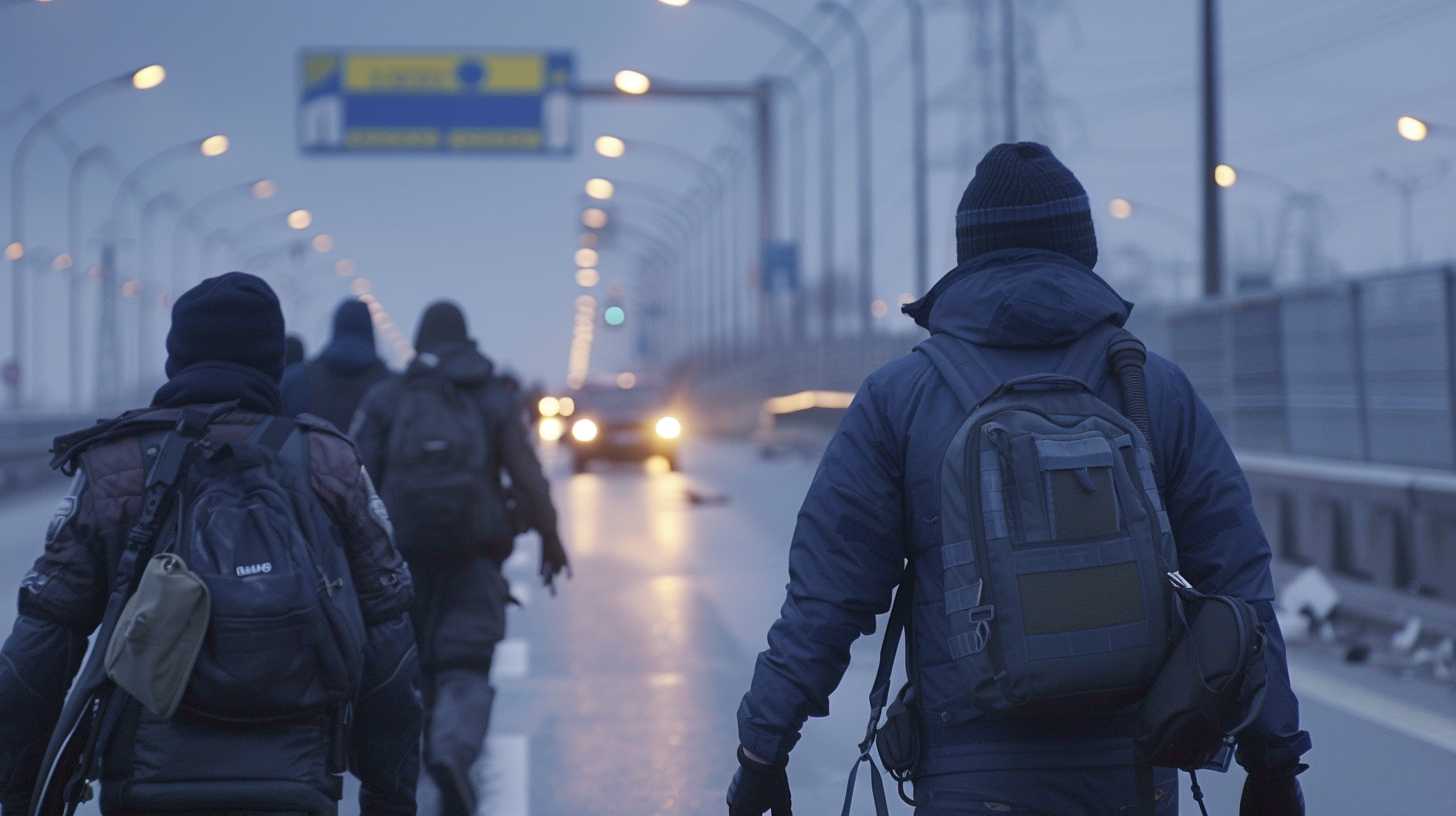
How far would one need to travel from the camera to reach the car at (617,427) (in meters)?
36.4

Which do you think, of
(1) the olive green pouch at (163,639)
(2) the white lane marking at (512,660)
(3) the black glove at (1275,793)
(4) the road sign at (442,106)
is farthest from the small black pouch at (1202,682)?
(4) the road sign at (442,106)

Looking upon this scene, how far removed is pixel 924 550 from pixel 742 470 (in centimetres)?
3352

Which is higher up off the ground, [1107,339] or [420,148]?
[420,148]

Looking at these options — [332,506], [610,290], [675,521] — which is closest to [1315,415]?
[675,521]

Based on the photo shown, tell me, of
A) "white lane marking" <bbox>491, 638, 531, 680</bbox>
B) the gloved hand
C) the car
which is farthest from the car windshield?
the gloved hand

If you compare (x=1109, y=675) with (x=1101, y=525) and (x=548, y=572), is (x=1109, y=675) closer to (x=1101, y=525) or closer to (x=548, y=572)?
(x=1101, y=525)

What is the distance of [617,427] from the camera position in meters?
36.5

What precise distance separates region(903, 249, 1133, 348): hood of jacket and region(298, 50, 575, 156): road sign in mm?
43227

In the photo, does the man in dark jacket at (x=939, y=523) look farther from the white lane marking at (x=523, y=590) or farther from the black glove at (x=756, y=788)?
the white lane marking at (x=523, y=590)

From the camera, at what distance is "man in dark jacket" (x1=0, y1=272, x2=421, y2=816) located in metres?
3.77

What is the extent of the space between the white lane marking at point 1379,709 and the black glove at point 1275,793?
5.31 metres

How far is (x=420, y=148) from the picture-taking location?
46.8 metres

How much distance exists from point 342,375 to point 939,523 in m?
5.85

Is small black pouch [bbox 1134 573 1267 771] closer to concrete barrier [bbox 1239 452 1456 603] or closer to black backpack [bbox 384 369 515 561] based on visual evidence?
black backpack [bbox 384 369 515 561]
